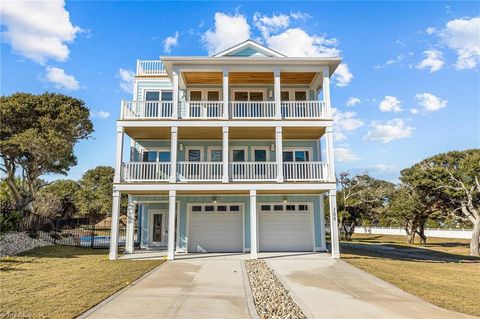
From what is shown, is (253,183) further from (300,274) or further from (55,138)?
(55,138)

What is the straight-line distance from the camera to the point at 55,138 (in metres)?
19.1

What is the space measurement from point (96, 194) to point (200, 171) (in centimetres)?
3214

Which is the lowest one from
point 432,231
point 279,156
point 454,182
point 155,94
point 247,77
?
point 432,231

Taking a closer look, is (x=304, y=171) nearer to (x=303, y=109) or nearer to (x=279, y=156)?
(x=279, y=156)

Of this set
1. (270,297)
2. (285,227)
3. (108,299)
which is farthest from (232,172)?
(108,299)

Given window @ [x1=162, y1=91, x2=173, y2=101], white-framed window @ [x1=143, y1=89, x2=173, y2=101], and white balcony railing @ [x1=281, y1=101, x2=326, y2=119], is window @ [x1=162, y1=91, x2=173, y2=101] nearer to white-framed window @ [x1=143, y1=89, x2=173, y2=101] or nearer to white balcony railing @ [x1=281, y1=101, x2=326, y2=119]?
white-framed window @ [x1=143, y1=89, x2=173, y2=101]

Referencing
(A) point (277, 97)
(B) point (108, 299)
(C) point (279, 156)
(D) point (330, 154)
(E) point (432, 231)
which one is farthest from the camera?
(E) point (432, 231)

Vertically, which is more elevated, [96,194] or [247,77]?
[247,77]

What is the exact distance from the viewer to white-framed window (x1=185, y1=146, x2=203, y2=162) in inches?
671

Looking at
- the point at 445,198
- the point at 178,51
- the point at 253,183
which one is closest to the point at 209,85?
the point at 178,51

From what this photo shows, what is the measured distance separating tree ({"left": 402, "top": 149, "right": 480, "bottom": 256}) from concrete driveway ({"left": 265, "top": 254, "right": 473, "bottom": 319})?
19447 mm

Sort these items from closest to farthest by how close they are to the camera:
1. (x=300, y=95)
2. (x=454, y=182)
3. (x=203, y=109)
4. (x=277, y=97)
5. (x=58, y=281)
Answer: (x=58, y=281) < (x=277, y=97) < (x=203, y=109) < (x=300, y=95) < (x=454, y=182)

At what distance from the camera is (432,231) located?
4444cm

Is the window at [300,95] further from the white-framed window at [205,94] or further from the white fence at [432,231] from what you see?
the white fence at [432,231]
